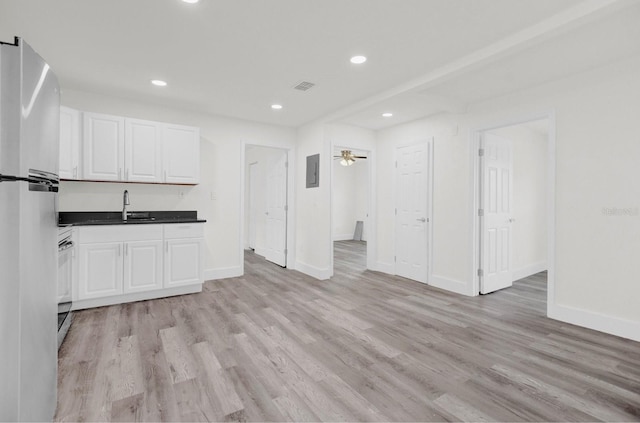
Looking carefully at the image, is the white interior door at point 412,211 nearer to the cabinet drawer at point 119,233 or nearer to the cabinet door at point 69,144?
the cabinet drawer at point 119,233

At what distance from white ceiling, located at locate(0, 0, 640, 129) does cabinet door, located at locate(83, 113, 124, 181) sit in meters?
0.40

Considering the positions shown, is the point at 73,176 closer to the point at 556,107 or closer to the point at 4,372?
the point at 4,372

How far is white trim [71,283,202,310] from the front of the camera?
334 centimetres

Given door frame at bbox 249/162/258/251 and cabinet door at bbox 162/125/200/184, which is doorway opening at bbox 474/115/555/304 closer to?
cabinet door at bbox 162/125/200/184

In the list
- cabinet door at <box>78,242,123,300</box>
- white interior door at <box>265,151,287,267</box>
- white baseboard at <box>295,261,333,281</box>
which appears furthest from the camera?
white interior door at <box>265,151,287,267</box>

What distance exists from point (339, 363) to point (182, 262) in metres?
2.50

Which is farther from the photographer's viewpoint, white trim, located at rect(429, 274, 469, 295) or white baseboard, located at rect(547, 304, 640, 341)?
white trim, located at rect(429, 274, 469, 295)

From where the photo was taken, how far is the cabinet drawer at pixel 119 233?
3.32 m

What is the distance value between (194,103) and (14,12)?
2029 millimetres

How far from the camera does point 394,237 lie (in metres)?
5.21

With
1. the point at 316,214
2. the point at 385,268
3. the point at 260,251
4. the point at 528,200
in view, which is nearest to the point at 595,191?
the point at 528,200

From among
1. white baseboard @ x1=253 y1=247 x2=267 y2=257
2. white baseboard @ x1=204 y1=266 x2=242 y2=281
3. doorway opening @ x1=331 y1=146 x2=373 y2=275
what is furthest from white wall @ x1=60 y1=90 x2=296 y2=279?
doorway opening @ x1=331 y1=146 x2=373 y2=275

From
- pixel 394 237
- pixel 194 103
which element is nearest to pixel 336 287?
pixel 394 237

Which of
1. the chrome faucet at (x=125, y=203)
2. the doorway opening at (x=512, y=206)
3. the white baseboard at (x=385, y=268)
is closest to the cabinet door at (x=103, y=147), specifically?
the chrome faucet at (x=125, y=203)
